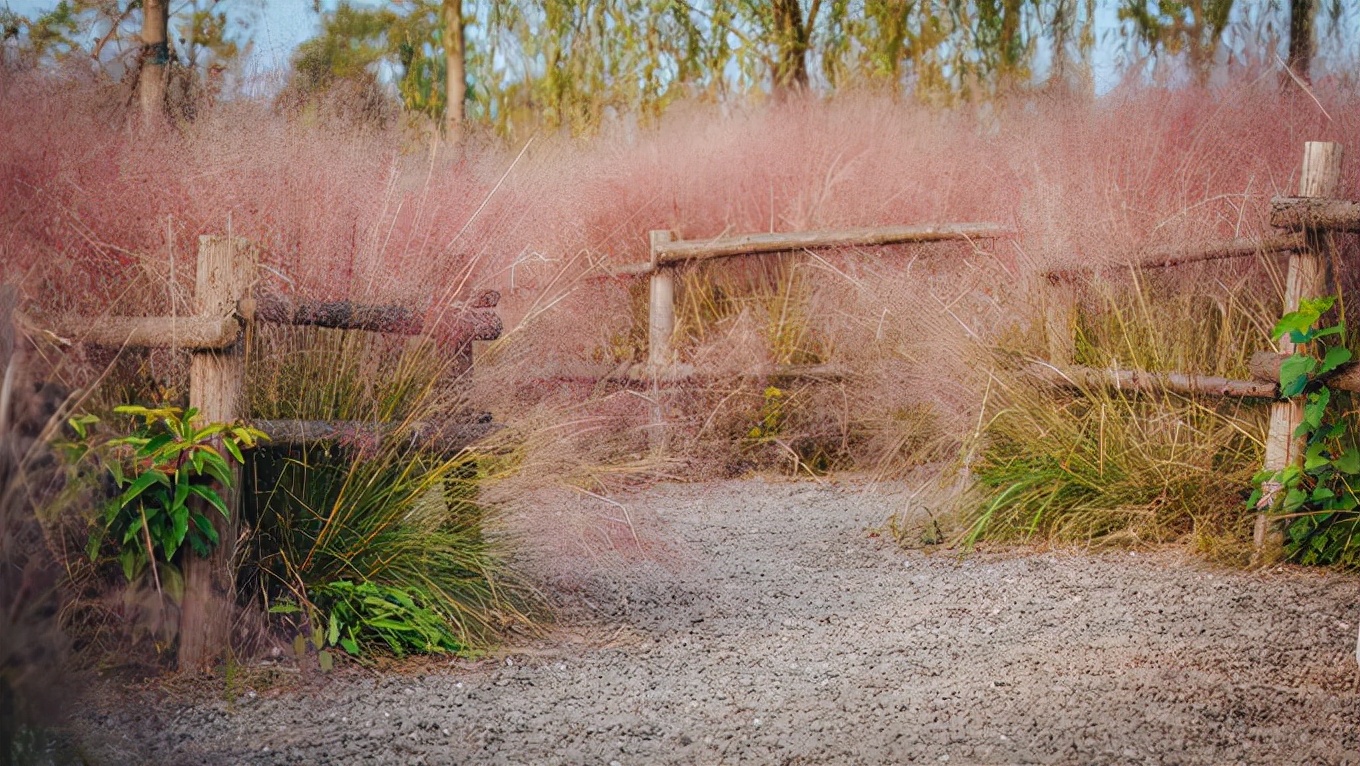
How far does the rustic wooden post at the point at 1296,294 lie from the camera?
4180 millimetres

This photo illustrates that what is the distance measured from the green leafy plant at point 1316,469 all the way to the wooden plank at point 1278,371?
0.02 meters

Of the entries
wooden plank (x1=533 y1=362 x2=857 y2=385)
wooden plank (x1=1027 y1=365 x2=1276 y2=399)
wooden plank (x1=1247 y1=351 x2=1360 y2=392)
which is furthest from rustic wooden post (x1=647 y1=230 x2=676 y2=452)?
wooden plank (x1=1247 y1=351 x2=1360 y2=392)

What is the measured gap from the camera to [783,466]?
22.0ft

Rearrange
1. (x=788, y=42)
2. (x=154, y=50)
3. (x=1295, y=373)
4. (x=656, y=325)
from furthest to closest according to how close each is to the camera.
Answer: (x=788, y=42), (x=656, y=325), (x=154, y=50), (x=1295, y=373)

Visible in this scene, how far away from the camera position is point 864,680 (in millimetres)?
3301

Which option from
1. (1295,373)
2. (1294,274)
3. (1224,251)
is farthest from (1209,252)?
(1295,373)

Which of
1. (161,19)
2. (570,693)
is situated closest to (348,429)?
(570,693)

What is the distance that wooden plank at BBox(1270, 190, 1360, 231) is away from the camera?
13.4 feet

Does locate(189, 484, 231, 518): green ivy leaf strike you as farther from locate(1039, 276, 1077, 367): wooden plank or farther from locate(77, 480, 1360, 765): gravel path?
locate(1039, 276, 1077, 367): wooden plank

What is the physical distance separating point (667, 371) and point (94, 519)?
410 cm

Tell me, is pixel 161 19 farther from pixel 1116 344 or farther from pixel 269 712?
pixel 1116 344

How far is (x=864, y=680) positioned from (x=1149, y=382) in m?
1.88

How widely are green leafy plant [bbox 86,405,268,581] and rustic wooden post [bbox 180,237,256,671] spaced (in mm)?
50

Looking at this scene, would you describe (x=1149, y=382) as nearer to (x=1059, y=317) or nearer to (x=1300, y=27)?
(x=1059, y=317)
